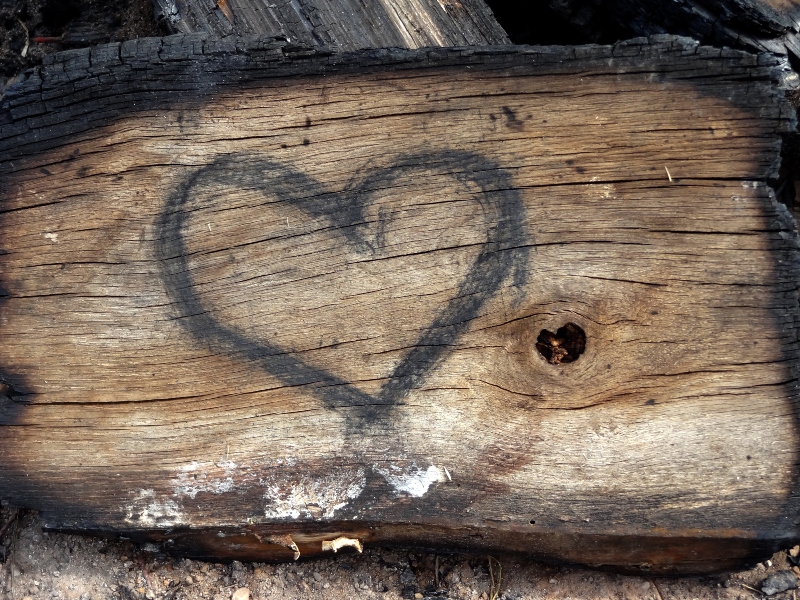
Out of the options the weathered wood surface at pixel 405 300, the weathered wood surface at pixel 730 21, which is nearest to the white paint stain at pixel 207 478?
the weathered wood surface at pixel 405 300

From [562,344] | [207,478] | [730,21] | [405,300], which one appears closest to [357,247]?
[405,300]

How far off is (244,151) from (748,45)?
4.96ft

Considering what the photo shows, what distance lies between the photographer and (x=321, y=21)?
2.22m

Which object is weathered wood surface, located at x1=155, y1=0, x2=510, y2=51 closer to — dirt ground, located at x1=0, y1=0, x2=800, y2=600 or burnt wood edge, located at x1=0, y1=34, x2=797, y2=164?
burnt wood edge, located at x1=0, y1=34, x2=797, y2=164

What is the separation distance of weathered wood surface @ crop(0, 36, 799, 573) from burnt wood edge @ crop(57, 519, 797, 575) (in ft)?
0.03

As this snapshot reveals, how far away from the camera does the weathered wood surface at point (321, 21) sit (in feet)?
7.23

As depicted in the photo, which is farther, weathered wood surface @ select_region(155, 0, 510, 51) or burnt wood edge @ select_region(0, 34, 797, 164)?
weathered wood surface @ select_region(155, 0, 510, 51)

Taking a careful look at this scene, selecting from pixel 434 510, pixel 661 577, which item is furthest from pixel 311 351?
pixel 661 577

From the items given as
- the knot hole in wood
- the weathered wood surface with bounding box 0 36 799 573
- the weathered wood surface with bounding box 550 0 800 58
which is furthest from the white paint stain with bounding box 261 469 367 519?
the weathered wood surface with bounding box 550 0 800 58

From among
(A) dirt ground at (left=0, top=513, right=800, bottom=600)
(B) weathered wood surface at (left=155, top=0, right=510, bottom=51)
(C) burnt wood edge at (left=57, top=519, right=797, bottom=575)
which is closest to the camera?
(C) burnt wood edge at (left=57, top=519, right=797, bottom=575)

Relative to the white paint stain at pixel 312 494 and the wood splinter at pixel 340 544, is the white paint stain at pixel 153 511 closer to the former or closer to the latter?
the white paint stain at pixel 312 494

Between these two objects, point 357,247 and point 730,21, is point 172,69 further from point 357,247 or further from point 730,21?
point 730,21

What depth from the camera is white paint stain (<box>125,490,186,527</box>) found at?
1876 mm

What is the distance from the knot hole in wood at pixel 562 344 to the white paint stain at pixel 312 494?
58 centimetres
